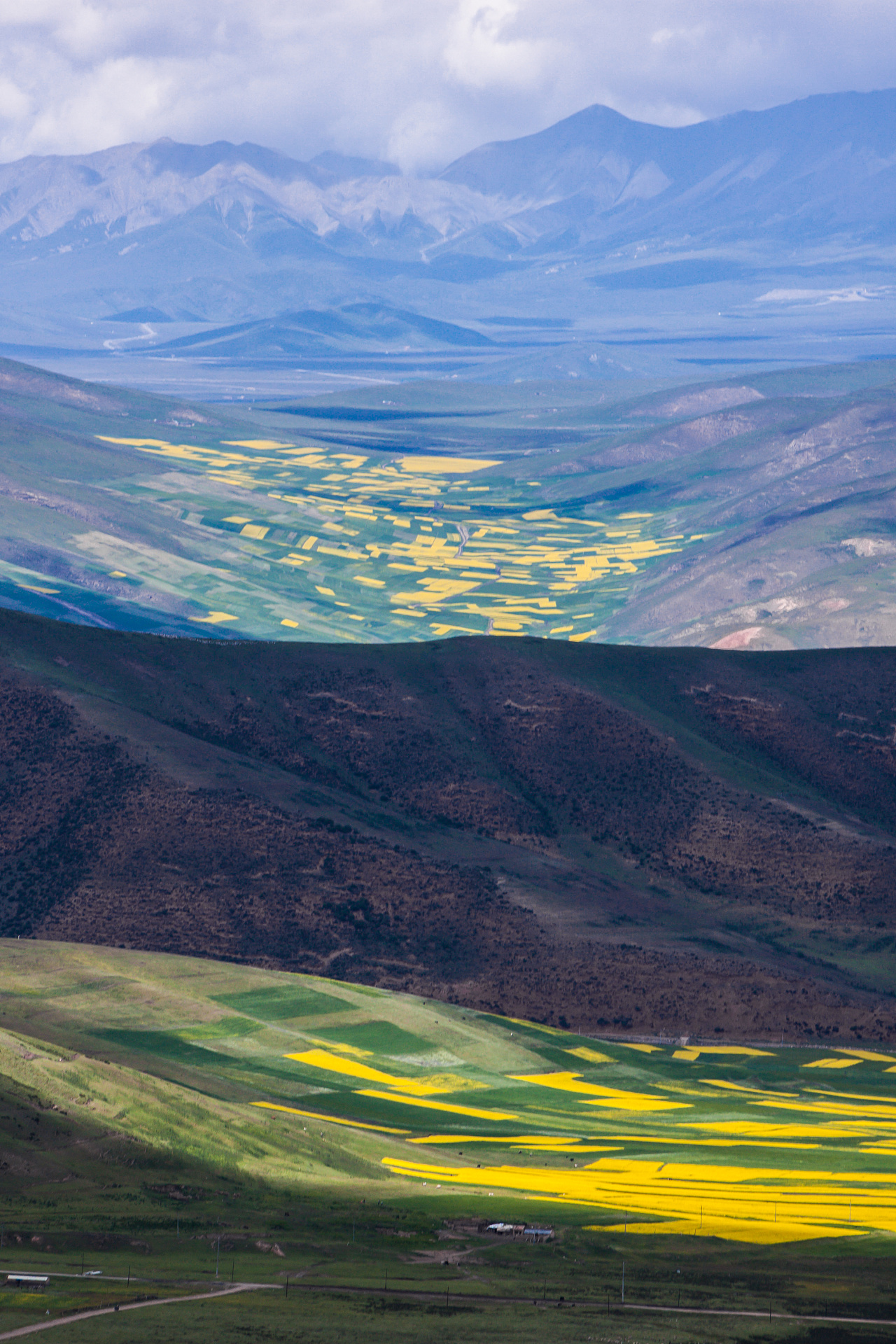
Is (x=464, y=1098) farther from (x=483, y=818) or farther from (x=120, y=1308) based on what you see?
(x=483, y=818)

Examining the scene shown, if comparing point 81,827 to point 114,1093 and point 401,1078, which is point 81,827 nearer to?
point 401,1078

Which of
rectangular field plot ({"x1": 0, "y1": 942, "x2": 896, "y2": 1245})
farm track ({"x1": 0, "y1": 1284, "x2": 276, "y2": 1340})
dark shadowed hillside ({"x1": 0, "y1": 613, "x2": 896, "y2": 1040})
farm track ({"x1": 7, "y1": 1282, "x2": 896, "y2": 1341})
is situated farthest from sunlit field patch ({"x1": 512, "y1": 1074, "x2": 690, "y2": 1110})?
farm track ({"x1": 0, "y1": 1284, "x2": 276, "y2": 1340})

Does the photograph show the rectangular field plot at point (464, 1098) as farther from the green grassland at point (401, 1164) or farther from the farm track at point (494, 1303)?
the farm track at point (494, 1303)

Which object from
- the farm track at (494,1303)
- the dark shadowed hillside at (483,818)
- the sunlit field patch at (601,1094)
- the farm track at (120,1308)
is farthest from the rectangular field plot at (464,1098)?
the farm track at (120,1308)

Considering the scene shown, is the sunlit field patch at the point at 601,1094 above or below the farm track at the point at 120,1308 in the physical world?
below

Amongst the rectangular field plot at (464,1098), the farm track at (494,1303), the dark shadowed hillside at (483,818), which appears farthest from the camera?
the dark shadowed hillside at (483,818)

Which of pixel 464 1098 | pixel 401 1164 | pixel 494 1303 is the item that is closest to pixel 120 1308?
pixel 494 1303
